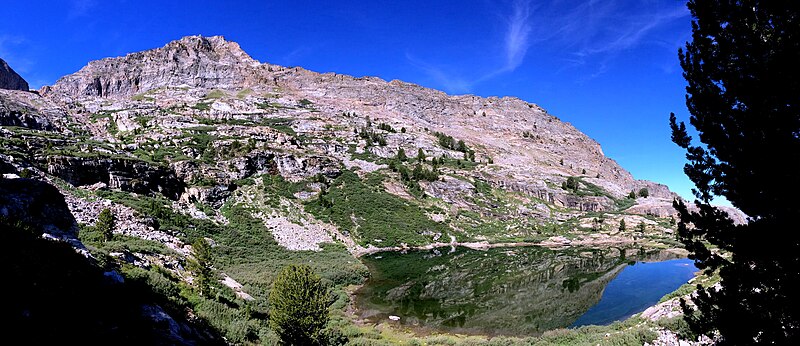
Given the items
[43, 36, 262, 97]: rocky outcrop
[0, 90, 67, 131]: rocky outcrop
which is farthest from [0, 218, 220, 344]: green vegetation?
[43, 36, 262, 97]: rocky outcrop

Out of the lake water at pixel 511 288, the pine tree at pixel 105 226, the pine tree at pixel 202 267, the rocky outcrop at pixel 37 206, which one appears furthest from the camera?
the pine tree at pixel 105 226

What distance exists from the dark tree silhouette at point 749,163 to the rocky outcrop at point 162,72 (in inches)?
7219

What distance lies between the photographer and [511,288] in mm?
39281

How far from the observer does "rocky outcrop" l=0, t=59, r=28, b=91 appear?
133500mm

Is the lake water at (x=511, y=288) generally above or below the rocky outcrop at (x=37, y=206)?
below

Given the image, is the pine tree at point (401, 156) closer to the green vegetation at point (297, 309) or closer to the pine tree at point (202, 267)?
the pine tree at point (202, 267)

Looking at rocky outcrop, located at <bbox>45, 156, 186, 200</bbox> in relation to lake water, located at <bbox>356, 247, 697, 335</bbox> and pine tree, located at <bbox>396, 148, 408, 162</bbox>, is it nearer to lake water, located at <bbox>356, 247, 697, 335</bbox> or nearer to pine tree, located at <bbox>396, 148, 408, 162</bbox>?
lake water, located at <bbox>356, 247, 697, 335</bbox>

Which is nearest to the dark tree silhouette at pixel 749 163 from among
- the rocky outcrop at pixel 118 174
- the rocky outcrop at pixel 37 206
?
the rocky outcrop at pixel 37 206

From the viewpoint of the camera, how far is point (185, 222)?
5306 centimetres

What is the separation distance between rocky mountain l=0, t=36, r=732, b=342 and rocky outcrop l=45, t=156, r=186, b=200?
0.26 metres

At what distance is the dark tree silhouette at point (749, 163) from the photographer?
6.70 metres

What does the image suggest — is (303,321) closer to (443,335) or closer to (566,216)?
(443,335)

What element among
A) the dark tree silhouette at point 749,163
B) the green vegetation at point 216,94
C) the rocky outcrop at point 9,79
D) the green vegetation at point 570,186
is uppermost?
the green vegetation at point 216,94

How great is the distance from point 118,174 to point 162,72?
127m
